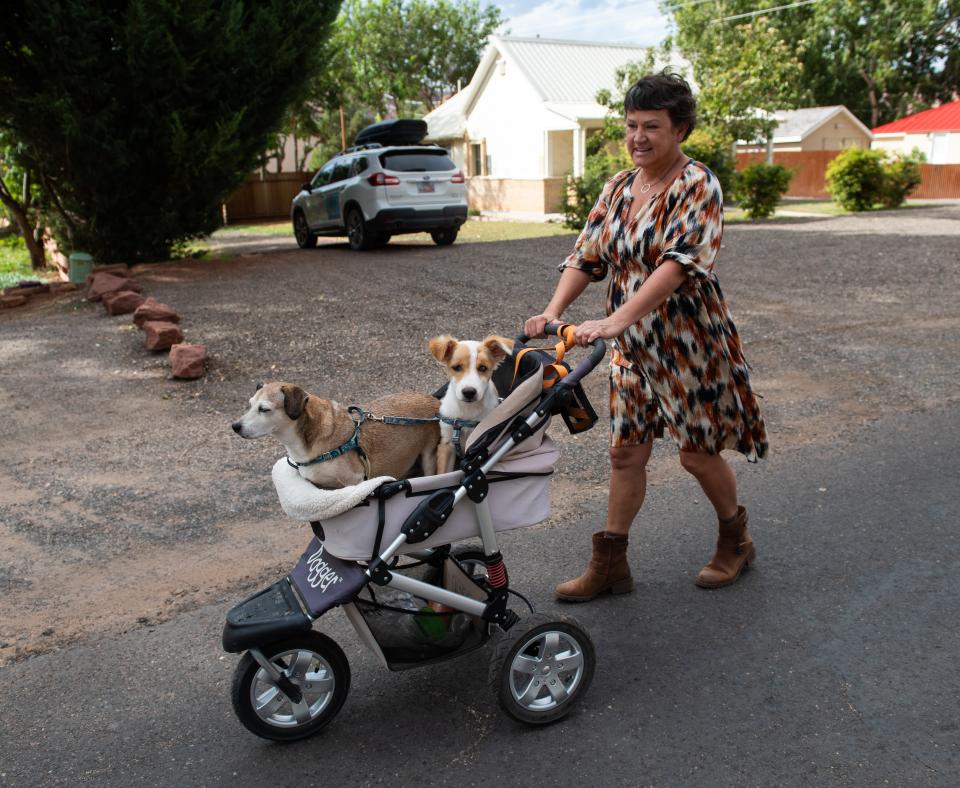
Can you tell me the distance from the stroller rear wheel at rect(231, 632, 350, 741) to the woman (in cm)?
129

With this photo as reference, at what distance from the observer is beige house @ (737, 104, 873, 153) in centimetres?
4162

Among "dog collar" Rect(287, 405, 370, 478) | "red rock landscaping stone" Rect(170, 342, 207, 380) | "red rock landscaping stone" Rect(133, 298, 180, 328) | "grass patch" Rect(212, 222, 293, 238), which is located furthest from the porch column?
"dog collar" Rect(287, 405, 370, 478)

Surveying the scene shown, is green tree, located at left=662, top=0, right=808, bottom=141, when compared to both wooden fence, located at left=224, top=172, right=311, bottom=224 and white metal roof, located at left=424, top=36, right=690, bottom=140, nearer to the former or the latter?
white metal roof, located at left=424, top=36, right=690, bottom=140

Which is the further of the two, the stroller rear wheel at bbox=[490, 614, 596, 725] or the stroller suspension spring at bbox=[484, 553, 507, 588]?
the stroller suspension spring at bbox=[484, 553, 507, 588]

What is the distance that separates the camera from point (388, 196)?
15.8m

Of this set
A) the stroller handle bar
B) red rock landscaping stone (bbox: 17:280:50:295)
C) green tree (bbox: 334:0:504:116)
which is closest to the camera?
the stroller handle bar

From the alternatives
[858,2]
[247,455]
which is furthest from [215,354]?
[858,2]

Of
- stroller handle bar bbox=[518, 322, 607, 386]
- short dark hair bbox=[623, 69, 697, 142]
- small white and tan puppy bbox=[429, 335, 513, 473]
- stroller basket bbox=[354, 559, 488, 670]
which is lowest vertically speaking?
stroller basket bbox=[354, 559, 488, 670]

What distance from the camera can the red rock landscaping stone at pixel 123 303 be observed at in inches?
407

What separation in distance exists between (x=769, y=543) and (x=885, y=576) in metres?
0.57

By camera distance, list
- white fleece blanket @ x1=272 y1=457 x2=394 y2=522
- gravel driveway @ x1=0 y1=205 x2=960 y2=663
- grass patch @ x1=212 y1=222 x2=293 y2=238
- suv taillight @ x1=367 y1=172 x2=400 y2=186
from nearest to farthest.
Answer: white fleece blanket @ x1=272 y1=457 x2=394 y2=522, gravel driveway @ x1=0 y1=205 x2=960 y2=663, suv taillight @ x1=367 y1=172 x2=400 y2=186, grass patch @ x1=212 y1=222 x2=293 y2=238

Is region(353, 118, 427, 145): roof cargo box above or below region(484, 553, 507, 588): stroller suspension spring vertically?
above

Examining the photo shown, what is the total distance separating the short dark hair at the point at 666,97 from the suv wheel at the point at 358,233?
13112 mm

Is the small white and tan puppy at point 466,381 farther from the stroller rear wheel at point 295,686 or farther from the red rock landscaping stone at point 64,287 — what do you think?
the red rock landscaping stone at point 64,287
